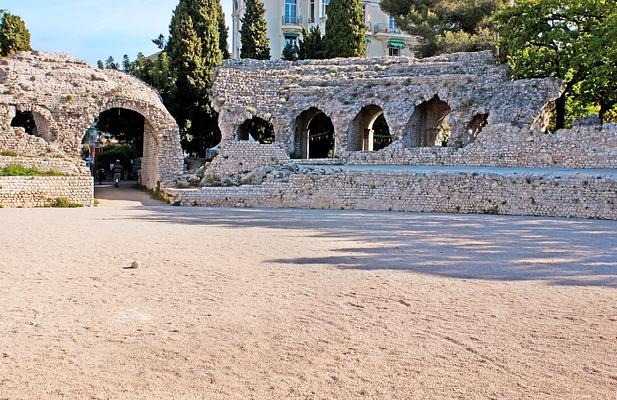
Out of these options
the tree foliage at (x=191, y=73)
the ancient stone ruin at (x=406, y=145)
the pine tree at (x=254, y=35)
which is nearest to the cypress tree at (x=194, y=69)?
the tree foliage at (x=191, y=73)

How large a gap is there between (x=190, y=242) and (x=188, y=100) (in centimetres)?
2266

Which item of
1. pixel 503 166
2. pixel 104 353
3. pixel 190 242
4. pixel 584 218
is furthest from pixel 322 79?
pixel 104 353

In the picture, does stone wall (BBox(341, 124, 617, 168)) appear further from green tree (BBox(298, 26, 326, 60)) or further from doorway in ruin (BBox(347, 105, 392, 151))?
green tree (BBox(298, 26, 326, 60))

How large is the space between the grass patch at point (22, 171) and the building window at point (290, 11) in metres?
29.3

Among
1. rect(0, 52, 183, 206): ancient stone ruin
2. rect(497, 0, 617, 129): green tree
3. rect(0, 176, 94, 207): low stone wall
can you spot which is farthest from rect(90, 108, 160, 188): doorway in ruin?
rect(497, 0, 617, 129): green tree

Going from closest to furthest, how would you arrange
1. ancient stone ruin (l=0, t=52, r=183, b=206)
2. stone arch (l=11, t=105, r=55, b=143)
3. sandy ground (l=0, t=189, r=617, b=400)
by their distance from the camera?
sandy ground (l=0, t=189, r=617, b=400) < ancient stone ruin (l=0, t=52, r=183, b=206) < stone arch (l=11, t=105, r=55, b=143)

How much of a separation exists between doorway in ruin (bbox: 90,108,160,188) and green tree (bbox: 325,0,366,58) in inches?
468

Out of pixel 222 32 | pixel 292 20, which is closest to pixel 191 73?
pixel 222 32

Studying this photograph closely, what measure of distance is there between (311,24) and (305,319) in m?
42.6

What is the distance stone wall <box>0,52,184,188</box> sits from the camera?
22.5m

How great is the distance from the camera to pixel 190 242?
1066 cm

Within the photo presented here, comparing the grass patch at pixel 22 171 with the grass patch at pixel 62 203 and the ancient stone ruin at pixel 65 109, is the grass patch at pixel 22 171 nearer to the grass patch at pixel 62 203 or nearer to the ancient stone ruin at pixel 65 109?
the ancient stone ruin at pixel 65 109

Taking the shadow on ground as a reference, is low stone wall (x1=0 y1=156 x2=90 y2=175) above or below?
above

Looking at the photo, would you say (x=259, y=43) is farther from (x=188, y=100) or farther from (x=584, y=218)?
(x=584, y=218)
